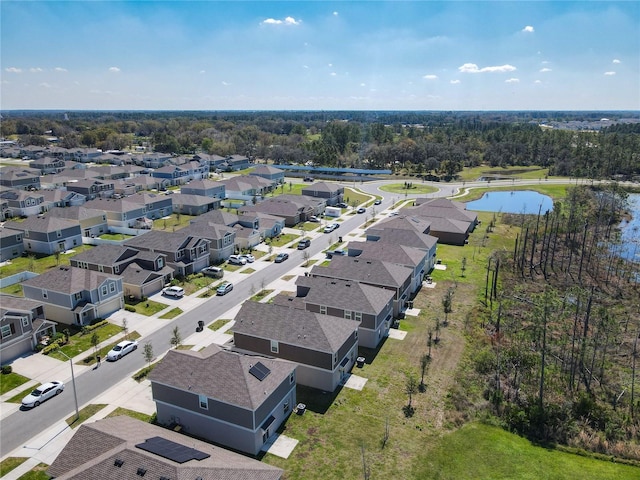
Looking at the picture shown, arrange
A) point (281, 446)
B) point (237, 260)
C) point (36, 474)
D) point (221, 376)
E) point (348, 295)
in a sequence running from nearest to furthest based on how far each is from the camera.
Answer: point (36, 474)
point (281, 446)
point (221, 376)
point (348, 295)
point (237, 260)

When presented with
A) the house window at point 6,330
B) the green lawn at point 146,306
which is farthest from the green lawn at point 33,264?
the house window at point 6,330

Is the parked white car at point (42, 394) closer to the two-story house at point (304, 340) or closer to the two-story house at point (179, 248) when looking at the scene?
the two-story house at point (304, 340)

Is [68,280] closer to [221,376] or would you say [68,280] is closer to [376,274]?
[221,376]

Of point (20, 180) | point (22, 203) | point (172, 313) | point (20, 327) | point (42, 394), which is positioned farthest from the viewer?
point (20, 180)

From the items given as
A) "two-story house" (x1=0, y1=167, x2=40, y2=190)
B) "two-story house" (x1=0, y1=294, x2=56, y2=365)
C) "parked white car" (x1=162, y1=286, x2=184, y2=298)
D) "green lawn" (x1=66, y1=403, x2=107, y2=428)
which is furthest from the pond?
"two-story house" (x1=0, y1=167, x2=40, y2=190)

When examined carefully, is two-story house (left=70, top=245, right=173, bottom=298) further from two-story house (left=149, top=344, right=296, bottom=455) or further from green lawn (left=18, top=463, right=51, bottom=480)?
green lawn (left=18, top=463, right=51, bottom=480)

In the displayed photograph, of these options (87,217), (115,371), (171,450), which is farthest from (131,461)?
(87,217)

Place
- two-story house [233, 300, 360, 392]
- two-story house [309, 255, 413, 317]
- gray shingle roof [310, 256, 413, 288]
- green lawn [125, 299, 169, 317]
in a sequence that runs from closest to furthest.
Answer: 1. two-story house [233, 300, 360, 392]
2. two-story house [309, 255, 413, 317]
3. gray shingle roof [310, 256, 413, 288]
4. green lawn [125, 299, 169, 317]
